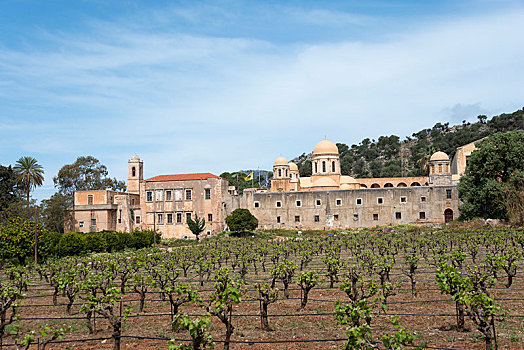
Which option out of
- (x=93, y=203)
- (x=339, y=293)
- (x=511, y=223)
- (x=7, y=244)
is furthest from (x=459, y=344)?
(x=93, y=203)

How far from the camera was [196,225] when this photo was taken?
4847 centimetres

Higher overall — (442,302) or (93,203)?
(93,203)

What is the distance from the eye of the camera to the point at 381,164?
Answer: 104 metres

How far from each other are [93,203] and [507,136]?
131 ft

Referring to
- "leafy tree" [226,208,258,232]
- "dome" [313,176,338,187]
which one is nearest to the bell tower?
"leafy tree" [226,208,258,232]

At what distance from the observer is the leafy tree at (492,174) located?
130 ft

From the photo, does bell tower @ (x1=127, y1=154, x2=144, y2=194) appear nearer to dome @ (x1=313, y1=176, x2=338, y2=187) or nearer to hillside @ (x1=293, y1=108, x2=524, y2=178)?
dome @ (x1=313, y1=176, x2=338, y2=187)

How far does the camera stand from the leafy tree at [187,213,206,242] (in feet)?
159

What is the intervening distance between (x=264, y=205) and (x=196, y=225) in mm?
8283

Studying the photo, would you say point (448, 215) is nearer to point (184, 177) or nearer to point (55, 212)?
point (184, 177)

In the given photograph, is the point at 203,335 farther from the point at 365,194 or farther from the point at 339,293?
the point at 365,194

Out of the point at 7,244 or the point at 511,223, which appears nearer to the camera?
the point at 7,244

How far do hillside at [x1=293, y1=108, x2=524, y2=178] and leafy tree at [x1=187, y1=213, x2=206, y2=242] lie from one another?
129 ft

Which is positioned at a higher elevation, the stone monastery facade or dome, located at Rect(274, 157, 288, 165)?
dome, located at Rect(274, 157, 288, 165)
